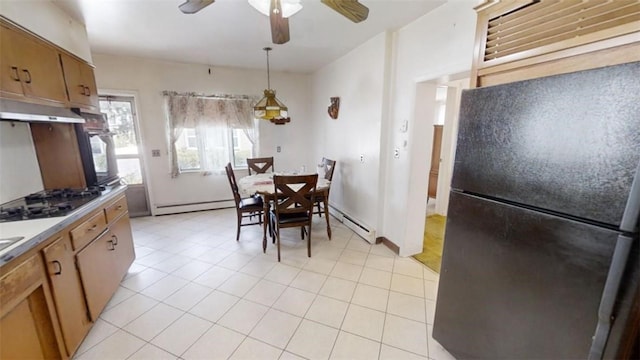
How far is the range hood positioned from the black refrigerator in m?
2.58

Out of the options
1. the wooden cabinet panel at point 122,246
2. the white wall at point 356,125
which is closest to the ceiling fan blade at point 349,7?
the white wall at point 356,125

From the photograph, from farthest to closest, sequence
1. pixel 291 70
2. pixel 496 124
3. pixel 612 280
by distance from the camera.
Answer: pixel 291 70
pixel 496 124
pixel 612 280

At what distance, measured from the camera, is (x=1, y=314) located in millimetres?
1097

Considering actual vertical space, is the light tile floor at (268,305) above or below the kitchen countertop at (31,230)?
below

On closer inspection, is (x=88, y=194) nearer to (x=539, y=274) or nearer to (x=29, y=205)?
(x=29, y=205)

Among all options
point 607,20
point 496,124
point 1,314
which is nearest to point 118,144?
point 1,314

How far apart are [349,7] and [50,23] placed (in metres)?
2.43

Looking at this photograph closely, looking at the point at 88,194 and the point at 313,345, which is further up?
the point at 88,194

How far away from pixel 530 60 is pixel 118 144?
498 cm

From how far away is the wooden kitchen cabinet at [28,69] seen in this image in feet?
4.96

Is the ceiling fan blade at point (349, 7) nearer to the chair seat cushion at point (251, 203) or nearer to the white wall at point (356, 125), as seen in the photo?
the white wall at point (356, 125)

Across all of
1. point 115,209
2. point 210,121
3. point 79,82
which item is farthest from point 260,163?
point 79,82

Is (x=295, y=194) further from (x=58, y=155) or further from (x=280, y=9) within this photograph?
(x=58, y=155)

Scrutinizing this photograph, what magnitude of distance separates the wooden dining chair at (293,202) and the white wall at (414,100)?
3.09 feet
